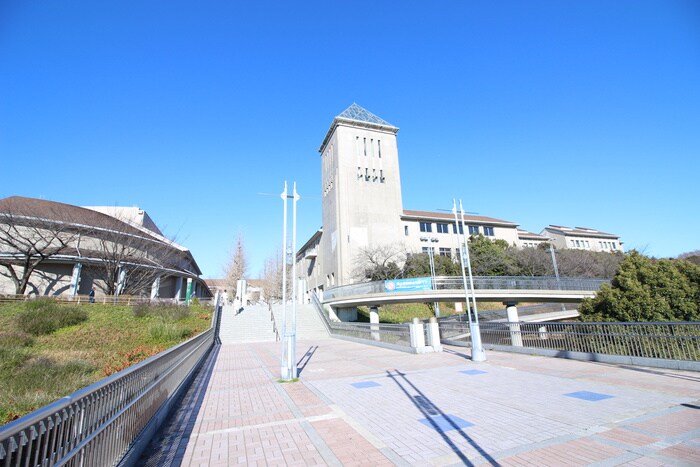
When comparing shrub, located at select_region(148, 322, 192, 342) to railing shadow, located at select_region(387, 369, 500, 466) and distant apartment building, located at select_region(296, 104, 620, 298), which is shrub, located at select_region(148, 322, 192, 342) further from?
distant apartment building, located at select_region(296, 104, 620, 298)

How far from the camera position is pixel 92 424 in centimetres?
325

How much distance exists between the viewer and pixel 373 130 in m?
50.2

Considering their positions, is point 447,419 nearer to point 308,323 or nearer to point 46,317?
point 46,317

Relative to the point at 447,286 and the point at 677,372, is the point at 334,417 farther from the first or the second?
the point at 447,286

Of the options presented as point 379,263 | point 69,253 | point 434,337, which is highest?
point 69,253

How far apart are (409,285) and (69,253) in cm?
3195

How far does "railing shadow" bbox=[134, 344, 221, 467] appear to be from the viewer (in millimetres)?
4371

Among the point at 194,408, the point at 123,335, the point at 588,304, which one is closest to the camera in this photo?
the point at 194,408

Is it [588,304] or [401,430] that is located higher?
[588,304]

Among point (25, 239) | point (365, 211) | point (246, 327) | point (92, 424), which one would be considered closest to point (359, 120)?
point (365, 211)

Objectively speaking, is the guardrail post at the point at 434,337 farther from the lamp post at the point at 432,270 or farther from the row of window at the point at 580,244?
the row of window at the point at 580,244

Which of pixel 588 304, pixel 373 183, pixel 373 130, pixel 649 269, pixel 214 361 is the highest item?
pixel 373 130

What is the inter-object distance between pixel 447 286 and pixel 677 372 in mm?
17724

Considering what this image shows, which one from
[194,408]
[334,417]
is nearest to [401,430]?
[334,417]
